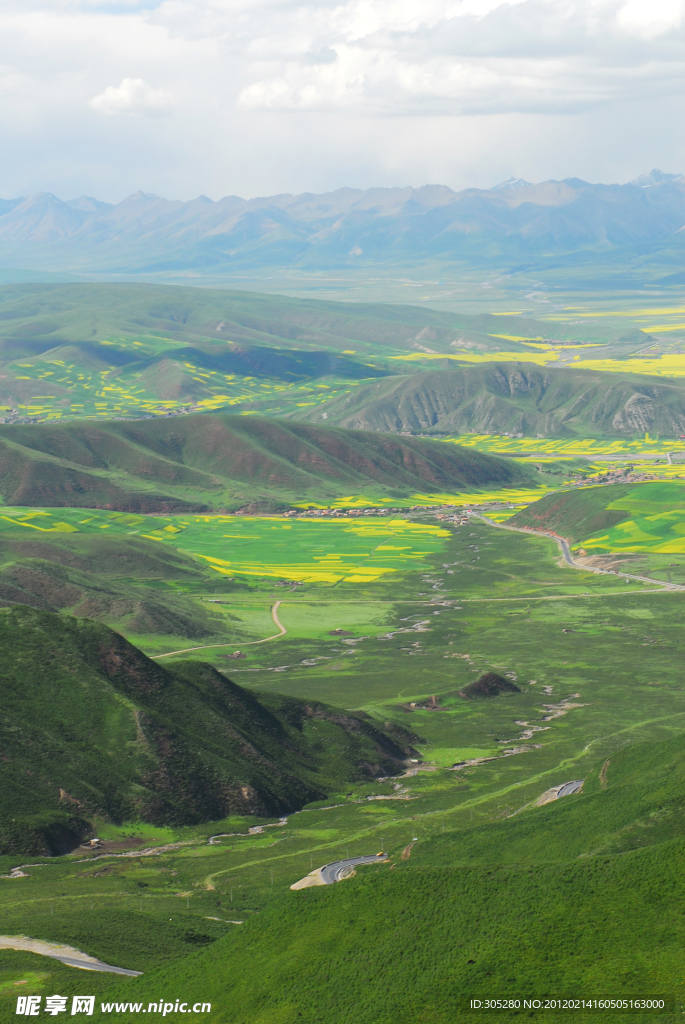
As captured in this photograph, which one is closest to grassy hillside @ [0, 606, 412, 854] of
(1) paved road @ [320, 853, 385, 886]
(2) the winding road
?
Result: (1) paved road @ [320, 853, 385, 886]

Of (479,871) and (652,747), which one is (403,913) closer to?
(479,871)

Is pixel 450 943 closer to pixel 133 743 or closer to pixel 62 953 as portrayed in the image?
pixel 62 953

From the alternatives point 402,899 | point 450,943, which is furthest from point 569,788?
point 450,943

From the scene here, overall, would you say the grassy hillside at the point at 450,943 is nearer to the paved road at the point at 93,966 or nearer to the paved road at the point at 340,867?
the paved road at the point at 93,966

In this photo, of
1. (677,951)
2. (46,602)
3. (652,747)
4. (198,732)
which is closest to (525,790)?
(652,747)

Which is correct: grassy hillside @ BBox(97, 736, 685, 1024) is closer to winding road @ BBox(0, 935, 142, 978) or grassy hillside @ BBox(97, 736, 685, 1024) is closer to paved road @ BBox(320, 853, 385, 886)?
winding road @ BBox(0, 935, 142, 978)

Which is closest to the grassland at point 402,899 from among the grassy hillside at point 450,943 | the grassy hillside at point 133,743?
the grassy hillside at point 450,943
